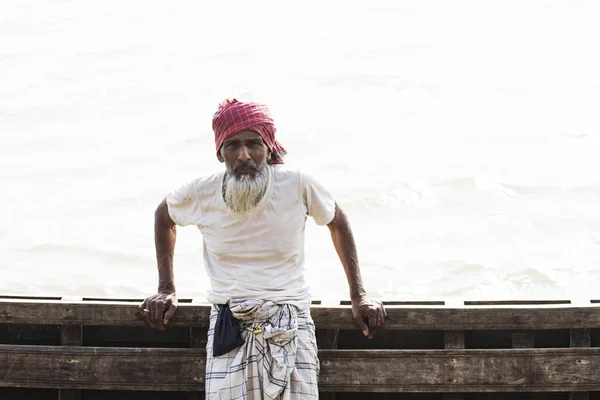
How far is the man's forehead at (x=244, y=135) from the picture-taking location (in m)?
3.13

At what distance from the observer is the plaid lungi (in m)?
3.07

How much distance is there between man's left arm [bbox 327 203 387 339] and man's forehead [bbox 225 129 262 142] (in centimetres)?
40

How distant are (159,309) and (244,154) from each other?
671mm

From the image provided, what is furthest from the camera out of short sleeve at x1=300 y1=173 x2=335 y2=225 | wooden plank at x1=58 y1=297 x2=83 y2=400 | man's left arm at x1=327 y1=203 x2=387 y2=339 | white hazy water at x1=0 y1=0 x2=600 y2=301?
white hazy water at x1=0 y1=0 x2=600 y2=301

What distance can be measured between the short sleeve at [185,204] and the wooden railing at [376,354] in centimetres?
37

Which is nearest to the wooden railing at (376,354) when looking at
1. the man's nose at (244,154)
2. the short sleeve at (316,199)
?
the short sleeve at (316,199)

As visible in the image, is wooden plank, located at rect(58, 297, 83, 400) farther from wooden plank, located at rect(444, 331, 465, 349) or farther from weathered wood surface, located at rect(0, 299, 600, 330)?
wooden plank, located at rect(444, 331, 465, 349)

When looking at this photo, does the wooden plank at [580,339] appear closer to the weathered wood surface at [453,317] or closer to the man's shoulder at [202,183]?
the weathered wood surface at [453,317]

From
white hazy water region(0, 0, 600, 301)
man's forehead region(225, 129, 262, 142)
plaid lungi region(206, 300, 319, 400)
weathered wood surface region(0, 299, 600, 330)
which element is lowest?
plaid lungi region(206, 300, 319, 400)

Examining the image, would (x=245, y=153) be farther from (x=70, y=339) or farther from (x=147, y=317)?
(x=70, y=339)

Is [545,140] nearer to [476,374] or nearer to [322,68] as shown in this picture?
[322,68]

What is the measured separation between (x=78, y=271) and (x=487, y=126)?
5.81m

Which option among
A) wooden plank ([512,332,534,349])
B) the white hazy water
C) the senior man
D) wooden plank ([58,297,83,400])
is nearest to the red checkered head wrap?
the senior man

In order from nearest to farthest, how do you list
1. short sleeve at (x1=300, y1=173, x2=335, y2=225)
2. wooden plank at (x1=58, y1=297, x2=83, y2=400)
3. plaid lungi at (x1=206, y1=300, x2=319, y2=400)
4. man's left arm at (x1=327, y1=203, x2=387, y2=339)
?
plaid lungi at (x1=206, y1=300, x2=319, y2=400) → short sleeve at (x1=300, y1=173, x2=335, y2=225) → man's left arm at (x1=327, y1=203, x2=387, y2=339) → wooden plank at (x1=58, y1=297, x2=83, y2=400)
